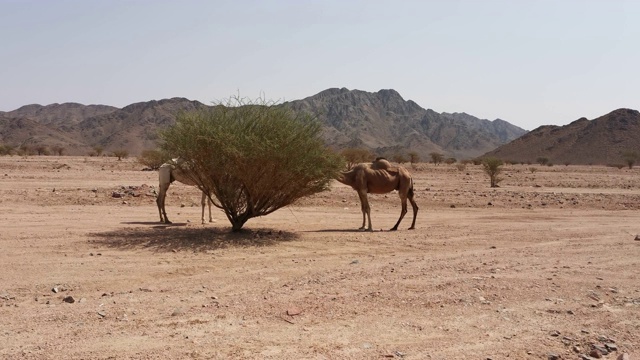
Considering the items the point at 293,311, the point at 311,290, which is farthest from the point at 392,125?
the point at 293,311

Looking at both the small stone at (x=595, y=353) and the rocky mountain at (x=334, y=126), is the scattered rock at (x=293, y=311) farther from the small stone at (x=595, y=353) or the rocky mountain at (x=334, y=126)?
the rocky mountain at (x=334, y=126)

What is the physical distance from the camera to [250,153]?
13344 mm

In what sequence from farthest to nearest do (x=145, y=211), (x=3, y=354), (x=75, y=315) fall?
(x=145, y=211)
(x=75, y=315)
(x=3, y=354)

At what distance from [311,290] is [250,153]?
17.6 feet

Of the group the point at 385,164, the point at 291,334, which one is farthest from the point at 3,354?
the point at 385,164

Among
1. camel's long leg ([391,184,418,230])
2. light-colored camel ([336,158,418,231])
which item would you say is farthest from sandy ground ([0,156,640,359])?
light-colored camel ([336,158,418,231])

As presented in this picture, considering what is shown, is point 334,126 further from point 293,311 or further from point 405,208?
point 293,311

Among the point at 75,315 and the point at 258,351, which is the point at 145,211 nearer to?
the point at 75,315

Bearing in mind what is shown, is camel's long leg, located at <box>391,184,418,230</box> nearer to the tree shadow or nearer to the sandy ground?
the sandy ground

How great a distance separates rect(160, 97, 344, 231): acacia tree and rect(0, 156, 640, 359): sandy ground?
1023 mm

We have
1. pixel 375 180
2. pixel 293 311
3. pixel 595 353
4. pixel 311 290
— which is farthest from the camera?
pixel 375 180

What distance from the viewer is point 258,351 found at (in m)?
6.29

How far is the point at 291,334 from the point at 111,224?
10.1 metres

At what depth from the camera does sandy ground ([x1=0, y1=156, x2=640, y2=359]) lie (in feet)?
21.5
